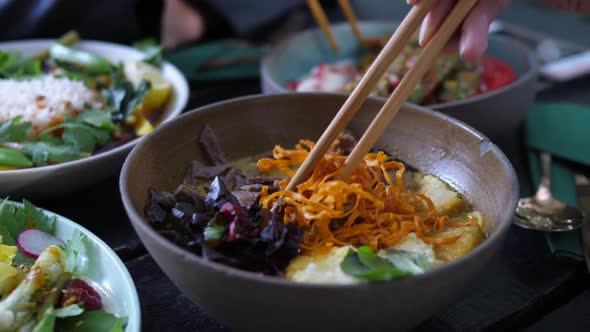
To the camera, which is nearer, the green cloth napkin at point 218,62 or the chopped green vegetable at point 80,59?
the chopped green vegetable at point 80,59

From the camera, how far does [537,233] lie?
132cm

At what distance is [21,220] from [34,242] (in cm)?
7

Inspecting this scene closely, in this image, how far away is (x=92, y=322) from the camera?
3.11 feet

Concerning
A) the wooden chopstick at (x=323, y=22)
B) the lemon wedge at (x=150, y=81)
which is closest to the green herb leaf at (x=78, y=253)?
the lemon wedge at (x=150, y=81)

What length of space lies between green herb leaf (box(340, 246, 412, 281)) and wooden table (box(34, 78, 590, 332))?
0.16 meters

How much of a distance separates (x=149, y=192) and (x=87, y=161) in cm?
32

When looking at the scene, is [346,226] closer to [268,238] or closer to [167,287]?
[268,238]

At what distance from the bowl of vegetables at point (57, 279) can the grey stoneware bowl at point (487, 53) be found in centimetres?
68

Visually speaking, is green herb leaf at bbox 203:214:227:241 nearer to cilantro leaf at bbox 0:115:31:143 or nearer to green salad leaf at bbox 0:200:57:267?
green salad leaf at bbox 0:200:57:267

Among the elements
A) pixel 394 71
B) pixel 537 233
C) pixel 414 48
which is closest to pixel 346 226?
pixel 537 233

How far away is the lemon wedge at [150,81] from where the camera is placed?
5.90 ft

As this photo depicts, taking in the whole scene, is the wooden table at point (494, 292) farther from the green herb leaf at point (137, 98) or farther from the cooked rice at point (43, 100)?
the green herb leaf at point (137, 98)

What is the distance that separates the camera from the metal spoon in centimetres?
129

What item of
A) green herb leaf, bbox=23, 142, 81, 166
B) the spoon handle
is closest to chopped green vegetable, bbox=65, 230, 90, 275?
green herb leaf, bbox=23, 142, 81, 166
